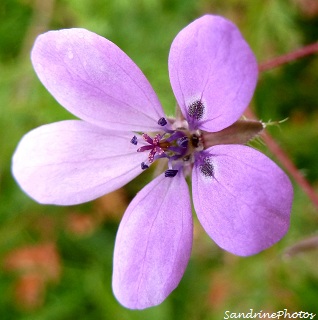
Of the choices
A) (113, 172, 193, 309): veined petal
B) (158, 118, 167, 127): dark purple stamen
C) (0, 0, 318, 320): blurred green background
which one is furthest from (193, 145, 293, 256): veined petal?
(0, 0, 318, 320): blurred green background

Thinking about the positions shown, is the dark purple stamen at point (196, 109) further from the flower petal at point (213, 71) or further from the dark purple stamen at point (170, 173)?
the dark purple stamen at point (170, 173)

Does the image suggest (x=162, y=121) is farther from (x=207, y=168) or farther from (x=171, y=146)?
(x=207, y=168)

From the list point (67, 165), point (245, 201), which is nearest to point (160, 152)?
point (67, 165)

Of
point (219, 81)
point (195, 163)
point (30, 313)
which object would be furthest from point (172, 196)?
point (30, 313)

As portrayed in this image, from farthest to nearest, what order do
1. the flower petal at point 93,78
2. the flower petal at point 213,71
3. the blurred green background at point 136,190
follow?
1. the blurred green background at point 136,190
2. the flower petal at point 93,78
3. the flower petal at point 213,71

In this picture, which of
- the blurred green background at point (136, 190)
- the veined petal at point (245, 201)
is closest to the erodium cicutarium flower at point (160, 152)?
the veined petal at point (245, 201)

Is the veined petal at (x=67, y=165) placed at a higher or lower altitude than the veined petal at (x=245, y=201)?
higher

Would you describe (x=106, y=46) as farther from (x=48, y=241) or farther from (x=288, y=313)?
(x=48, y=241)
